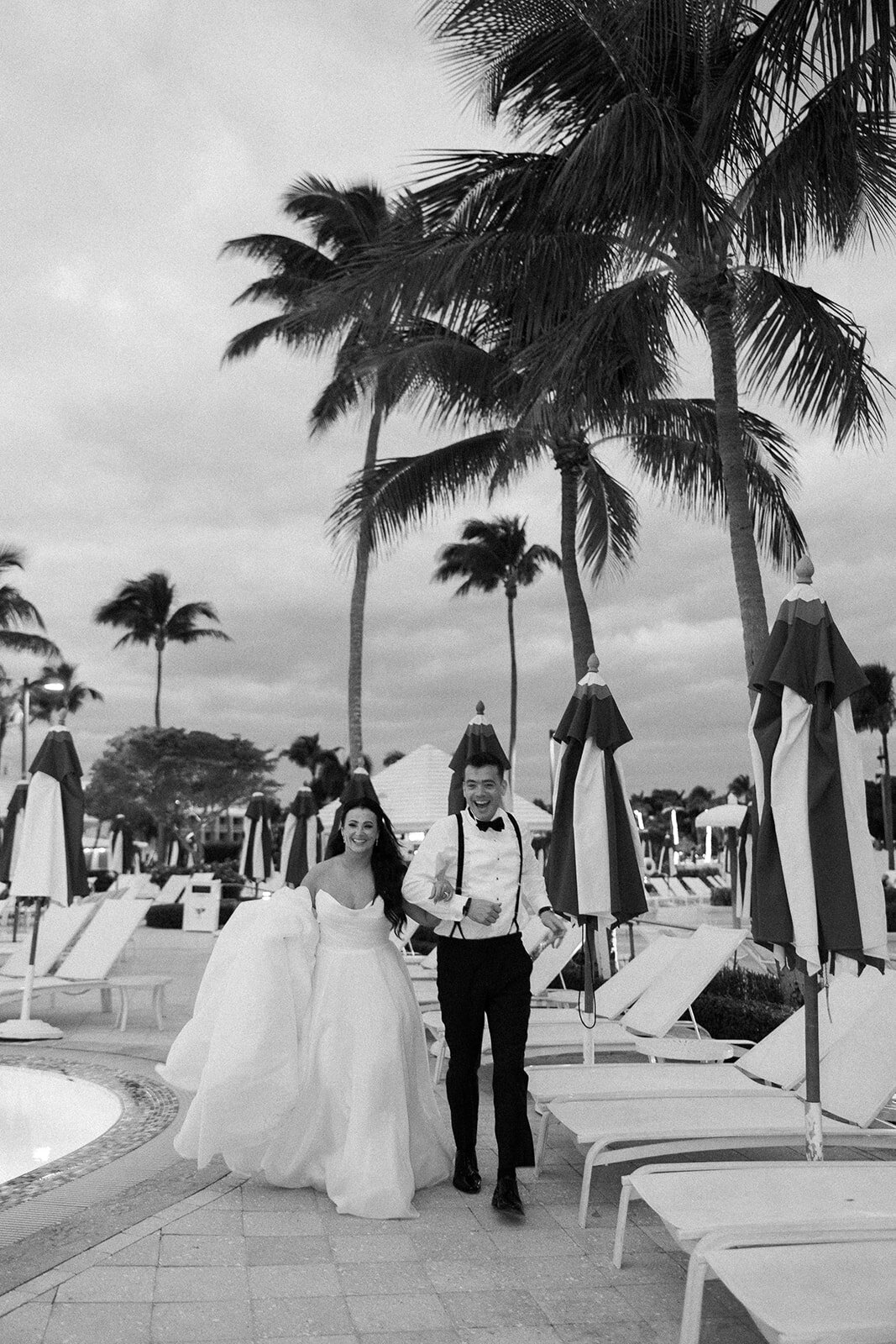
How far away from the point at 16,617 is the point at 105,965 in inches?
1090

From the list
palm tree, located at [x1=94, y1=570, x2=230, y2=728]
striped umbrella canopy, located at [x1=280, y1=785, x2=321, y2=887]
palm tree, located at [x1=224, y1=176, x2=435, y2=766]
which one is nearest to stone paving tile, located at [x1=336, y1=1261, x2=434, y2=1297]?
striped umbrella canopy, located at [x1=280, y1=785, x2=321, y2=887]

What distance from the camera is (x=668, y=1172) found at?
12.1 feet

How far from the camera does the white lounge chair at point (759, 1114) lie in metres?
4.23

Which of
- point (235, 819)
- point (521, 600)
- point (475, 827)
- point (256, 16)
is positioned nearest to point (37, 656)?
point (521, 600)

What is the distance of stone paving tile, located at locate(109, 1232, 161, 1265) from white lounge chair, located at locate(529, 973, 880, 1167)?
1.73 m

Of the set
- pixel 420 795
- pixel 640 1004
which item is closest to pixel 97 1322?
pixel 640 1004

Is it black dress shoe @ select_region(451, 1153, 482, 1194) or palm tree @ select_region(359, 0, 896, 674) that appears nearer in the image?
black dress shoe @ select_region(451, 1153, 482, 1194)

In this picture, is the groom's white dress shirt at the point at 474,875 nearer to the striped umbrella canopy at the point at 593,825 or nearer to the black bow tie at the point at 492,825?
the black bow tie at the point at 492,825

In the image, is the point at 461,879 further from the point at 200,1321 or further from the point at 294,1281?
the point at 200,1321

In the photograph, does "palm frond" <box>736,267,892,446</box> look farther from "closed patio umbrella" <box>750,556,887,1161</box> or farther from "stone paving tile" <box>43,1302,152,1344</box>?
"stone paving tile" <box>43,1302,152,1344</box>

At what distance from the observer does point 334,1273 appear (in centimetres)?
370

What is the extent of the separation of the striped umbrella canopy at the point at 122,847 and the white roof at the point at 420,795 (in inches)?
240

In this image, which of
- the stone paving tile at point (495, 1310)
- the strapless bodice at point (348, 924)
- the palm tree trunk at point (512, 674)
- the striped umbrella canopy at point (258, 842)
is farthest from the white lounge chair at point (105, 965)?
the palm tree trunk at point (512, 674)

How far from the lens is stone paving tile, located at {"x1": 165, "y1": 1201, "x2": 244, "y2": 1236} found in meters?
4.05
